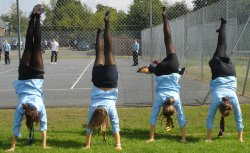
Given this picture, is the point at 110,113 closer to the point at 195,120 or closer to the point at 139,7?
the point at 195,120

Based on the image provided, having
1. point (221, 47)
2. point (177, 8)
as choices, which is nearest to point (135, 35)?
point (177, 8)

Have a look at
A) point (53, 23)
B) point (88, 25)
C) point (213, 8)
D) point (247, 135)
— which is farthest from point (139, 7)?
point (247, 135)

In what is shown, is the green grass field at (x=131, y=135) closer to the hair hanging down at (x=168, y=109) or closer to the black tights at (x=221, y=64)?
the hair hanging down at (x=168, y=109)

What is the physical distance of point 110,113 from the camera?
26.6 ft

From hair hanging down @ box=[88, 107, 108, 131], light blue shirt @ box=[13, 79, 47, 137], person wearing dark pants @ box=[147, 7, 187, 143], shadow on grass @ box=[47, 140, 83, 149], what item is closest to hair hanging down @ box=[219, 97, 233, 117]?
person wearing dark pants @ box=[147, 7, 187, 143]

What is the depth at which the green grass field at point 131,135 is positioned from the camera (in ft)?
26.4

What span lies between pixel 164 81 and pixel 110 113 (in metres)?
1.59

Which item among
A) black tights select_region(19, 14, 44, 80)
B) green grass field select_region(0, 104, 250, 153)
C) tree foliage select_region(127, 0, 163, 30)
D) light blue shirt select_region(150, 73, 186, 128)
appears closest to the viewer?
green grass field select_region(0, 104, 250, 153)

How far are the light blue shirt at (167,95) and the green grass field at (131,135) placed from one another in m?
0.50

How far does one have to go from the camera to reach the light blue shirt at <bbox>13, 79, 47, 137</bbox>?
8.01 meters

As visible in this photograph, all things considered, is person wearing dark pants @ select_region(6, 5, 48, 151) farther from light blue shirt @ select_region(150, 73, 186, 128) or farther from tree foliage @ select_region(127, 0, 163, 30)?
tree foliage @ select_region(127, 0, 163, 30)

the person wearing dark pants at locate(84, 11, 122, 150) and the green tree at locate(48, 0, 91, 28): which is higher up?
the green tree at locate(48, 0, 91, 28)

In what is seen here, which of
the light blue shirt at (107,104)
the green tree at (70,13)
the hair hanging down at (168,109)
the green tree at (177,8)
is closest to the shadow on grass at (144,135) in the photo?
the hair hanging down at (168,109)

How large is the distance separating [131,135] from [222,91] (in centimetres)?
222
